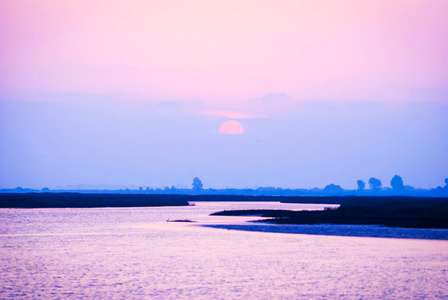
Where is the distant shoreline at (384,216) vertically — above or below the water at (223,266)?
above

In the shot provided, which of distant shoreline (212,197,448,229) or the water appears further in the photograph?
distant shoreline (212,197,448,229)

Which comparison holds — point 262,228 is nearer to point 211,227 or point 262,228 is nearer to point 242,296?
point 211,227

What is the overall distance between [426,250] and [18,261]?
32.0m

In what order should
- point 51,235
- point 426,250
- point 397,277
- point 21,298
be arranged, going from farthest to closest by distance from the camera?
1. point 51,235
2. point 426,250
3. point 397,277
4. point 21,298

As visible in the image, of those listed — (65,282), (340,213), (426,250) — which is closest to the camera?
(65,282)

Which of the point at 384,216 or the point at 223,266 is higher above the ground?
the point at 384,216

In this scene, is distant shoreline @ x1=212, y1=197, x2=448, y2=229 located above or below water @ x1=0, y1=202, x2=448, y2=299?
above

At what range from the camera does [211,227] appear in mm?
73812

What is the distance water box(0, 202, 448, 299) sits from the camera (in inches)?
1153

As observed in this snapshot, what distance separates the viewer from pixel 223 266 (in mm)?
38312

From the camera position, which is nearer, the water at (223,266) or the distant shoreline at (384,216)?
the water at (223,266)

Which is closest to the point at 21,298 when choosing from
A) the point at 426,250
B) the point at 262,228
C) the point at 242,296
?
the point at 242,296

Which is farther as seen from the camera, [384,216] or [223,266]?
[384,216]

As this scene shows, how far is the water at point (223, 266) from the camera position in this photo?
2930 centimetres
